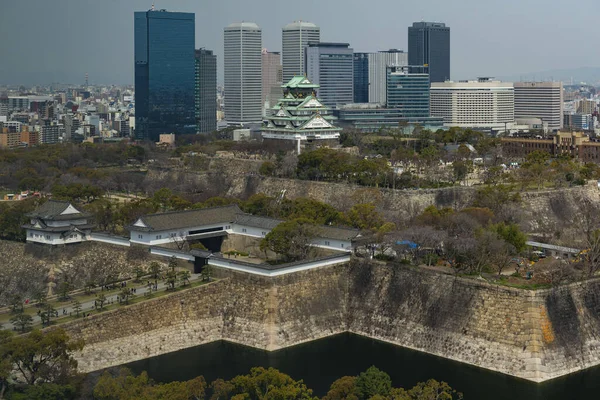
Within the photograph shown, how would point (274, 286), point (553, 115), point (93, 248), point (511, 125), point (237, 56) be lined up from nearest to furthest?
point (274, 286) < point (93, 248) < point (511, 125) < point (553, 115) < point (237, 56)

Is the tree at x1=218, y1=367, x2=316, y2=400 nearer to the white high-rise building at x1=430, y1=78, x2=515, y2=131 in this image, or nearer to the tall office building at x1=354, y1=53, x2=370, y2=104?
the white high-rise building at x1=430, y1=78, x2=515, y2=131

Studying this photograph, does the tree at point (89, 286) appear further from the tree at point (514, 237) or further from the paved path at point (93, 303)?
the tree at point (514, 237)

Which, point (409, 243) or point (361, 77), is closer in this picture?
point (409, 243)

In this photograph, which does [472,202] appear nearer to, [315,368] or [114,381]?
[315,368]

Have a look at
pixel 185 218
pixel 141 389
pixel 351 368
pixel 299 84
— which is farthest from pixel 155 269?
pixel 299 84

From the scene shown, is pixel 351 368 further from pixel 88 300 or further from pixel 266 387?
pixel 88 300

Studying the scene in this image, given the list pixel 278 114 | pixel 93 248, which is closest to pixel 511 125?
pixel 278 114
